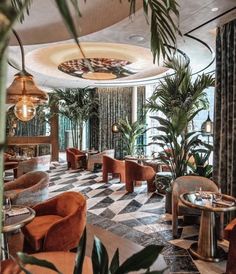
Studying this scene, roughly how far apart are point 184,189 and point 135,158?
11.9 feet

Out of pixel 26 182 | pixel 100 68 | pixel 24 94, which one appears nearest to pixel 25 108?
pixel 24 94

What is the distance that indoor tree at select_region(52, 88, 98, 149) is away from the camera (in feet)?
36.4

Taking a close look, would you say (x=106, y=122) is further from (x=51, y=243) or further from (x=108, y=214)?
(x=51, y=243)

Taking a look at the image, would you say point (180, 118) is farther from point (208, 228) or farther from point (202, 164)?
point (208, 228)

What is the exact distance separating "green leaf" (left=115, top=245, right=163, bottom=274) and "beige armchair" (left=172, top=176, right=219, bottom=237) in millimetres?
3223

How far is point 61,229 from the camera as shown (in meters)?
2.88

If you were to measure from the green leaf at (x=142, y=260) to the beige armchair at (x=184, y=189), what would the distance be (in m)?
3.22

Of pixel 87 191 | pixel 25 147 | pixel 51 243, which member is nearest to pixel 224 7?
pixel 51 243

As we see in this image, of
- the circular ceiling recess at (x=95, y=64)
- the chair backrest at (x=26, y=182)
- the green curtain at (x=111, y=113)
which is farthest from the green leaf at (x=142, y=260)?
the green curtain at (x=111, y=113)

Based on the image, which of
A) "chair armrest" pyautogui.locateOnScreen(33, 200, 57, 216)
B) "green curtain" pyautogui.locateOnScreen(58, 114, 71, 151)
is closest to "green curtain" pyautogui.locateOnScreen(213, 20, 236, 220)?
"chair armrest" pyautogui.locateOnScreen(33, 200, 57, 216)

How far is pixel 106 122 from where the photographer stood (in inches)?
435

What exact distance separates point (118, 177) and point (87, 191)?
1820mm

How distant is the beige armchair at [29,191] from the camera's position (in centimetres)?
389

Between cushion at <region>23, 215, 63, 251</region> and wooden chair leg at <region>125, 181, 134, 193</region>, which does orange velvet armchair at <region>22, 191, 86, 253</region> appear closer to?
cushion at <region>23, 215, 63, 251</region>
